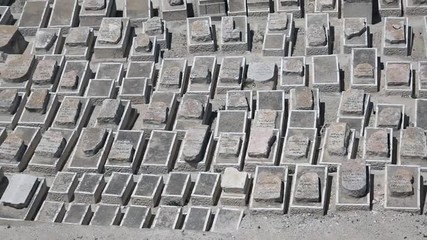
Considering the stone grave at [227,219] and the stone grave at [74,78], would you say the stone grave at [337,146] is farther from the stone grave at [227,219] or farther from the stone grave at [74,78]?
the stone grave at [74,78]

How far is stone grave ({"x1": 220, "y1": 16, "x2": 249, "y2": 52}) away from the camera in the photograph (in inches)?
1105

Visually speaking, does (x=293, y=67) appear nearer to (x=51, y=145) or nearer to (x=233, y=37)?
(x=233, y=37)

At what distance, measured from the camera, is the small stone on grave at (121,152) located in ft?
79.5

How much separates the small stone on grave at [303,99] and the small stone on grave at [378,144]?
2276mm

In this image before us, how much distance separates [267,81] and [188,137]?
11.4 feet

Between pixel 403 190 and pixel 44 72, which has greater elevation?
pixel 44 72

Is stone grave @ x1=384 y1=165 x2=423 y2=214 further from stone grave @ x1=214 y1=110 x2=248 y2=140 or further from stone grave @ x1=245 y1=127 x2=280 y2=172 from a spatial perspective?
stone grave @ x1=214 y1=110 x2=248 y2=140

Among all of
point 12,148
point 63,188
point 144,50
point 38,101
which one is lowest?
point 63,188

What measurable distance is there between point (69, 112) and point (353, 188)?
359 inches

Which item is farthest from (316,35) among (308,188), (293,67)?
(308,188)

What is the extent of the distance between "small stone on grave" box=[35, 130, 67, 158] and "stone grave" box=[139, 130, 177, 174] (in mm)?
2536

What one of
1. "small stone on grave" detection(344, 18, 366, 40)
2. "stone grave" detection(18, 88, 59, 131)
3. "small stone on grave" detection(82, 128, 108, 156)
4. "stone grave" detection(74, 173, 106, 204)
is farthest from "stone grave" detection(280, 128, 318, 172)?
"stone grave" detection(18, 88, 59, 131)

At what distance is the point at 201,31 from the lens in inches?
1115

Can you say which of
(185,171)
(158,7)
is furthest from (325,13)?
(185,171)
